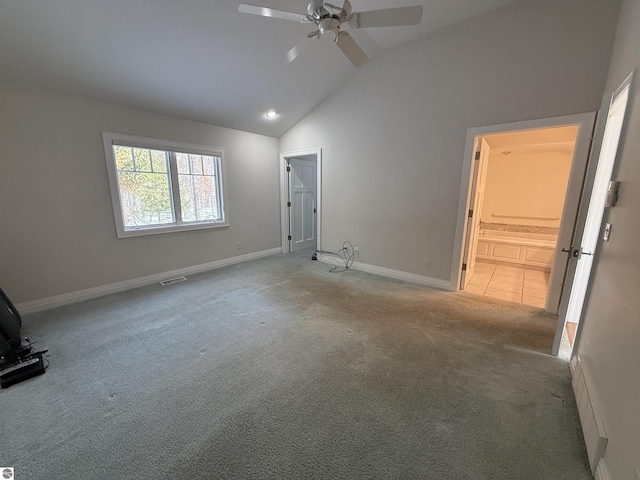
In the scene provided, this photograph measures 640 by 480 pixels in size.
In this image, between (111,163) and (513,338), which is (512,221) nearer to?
(513,338)

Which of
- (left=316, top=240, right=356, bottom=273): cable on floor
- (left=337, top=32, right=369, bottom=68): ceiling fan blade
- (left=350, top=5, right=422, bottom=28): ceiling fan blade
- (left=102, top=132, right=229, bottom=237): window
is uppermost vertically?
(left=350, top=5, right=422, bottom=28): ceiling fan blade

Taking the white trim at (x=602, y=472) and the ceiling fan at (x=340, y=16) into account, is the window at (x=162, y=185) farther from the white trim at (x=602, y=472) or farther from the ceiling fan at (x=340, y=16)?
the white trim at (x=602, y=472)

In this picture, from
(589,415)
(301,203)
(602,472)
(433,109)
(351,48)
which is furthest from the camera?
(301,203)

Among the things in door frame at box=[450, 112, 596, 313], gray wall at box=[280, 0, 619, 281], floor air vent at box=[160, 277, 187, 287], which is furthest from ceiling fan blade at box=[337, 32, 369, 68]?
floor air vent at box=[160, 277, 187, 287]

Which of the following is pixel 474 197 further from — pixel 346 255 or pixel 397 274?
pixel 346 255

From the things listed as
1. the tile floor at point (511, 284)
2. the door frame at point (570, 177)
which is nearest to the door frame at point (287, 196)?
the door frame at point (570, 177)

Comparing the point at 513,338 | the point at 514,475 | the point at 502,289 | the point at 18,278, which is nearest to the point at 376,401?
the point at 514,475

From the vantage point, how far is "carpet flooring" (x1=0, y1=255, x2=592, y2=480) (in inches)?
51.4

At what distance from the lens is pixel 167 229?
12.6ft

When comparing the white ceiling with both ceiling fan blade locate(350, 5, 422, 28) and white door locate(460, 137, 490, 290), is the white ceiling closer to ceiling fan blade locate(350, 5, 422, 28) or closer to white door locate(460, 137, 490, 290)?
ceiling fan blade locate(350, 5, 422, 28)

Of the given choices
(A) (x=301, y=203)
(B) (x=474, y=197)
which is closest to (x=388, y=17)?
(B) (x=474, y=197)

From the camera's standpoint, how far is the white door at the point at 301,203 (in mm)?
5449

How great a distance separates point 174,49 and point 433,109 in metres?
3.02

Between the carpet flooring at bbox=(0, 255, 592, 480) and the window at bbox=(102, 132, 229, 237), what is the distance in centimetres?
133
